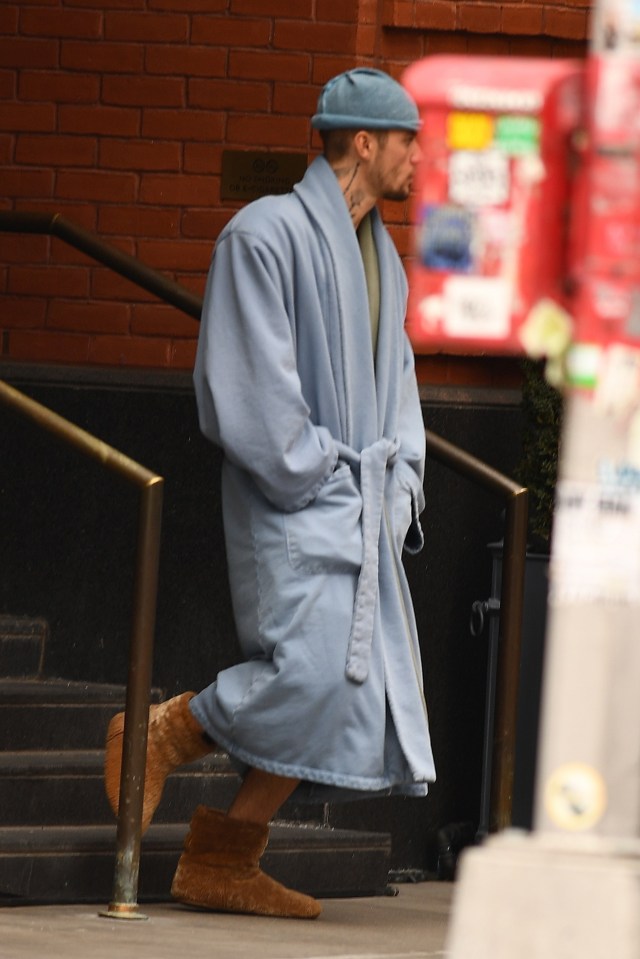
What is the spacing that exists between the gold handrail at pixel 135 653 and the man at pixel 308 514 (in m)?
0.14

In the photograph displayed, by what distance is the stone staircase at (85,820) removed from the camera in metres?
5.75

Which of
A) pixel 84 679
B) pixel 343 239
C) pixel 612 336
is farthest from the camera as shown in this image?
pixel 84 679

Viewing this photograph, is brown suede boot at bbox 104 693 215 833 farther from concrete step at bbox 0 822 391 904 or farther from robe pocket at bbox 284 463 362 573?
robe pocket at bbox 284 463 362 573

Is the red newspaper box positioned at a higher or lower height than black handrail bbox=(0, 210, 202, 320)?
lower

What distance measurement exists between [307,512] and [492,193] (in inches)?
95.8

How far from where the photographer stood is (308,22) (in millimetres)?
7254

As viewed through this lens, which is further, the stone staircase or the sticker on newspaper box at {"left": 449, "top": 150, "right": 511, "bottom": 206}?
the stone staircase

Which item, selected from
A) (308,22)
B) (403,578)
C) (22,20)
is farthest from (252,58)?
(403,578)

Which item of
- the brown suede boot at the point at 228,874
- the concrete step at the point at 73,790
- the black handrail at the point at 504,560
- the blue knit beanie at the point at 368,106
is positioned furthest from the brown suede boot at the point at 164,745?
the blue knit beanie at the point at 368,106

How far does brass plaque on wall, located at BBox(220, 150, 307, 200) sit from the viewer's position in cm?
723

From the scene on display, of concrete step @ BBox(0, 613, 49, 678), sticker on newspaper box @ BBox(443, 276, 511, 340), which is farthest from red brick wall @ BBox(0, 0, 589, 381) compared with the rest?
sticker on newspaper box @ BBox(443, 276, 511, 340)

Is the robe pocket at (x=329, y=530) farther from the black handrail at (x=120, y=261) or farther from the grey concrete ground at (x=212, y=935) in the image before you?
the black handrail at (x=120, y=261)

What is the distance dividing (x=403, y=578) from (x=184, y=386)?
154 centimetres

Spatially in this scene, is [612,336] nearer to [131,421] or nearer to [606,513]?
[606,513]
